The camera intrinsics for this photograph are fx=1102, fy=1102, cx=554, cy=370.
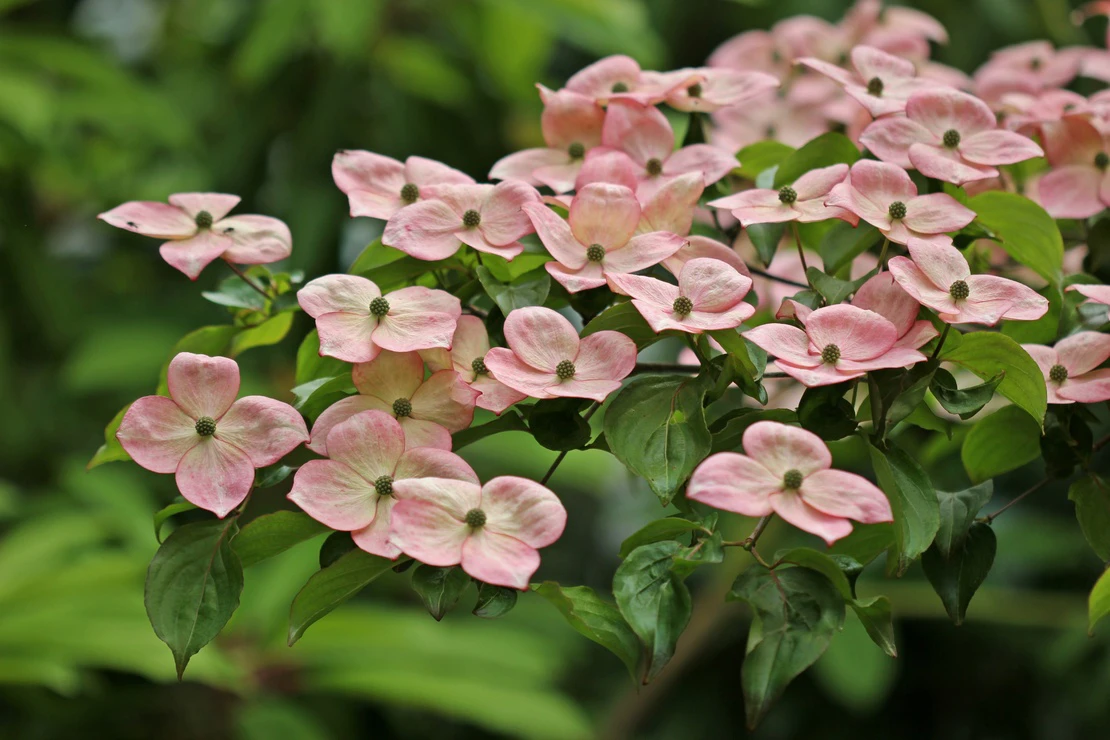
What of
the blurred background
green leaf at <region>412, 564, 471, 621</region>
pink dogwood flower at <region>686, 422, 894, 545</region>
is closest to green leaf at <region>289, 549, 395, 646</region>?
green leaf at <region>412, 564, 471, 621</region>

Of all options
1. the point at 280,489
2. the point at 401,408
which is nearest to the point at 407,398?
the point at 401,408

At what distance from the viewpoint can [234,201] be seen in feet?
1.56

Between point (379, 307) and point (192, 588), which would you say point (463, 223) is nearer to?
point (379, 307)

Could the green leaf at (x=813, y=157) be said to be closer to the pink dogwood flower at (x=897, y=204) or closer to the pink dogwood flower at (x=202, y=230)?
the pink dogwood flower at (x=897, y=204)

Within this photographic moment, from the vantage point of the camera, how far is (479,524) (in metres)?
0.35

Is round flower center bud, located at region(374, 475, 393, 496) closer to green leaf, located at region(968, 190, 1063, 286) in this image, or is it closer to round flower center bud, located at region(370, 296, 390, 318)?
round flower center bud, located at region(370, 296, 390, 318)

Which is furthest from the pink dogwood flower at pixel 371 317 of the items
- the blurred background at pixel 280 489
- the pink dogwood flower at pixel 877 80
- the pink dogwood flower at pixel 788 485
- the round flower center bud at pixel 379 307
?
the blurred background at pixel 280 489

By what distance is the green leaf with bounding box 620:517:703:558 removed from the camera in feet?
1.19

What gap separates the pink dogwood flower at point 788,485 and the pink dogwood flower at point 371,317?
106 mm

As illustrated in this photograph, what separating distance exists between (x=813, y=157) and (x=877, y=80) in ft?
0.21

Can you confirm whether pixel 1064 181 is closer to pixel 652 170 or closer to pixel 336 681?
pixel 652 170

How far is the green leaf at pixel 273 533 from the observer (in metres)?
0.39

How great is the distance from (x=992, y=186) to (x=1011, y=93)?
9 cm

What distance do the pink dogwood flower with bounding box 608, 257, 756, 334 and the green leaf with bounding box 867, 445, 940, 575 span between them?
7 centimetres
